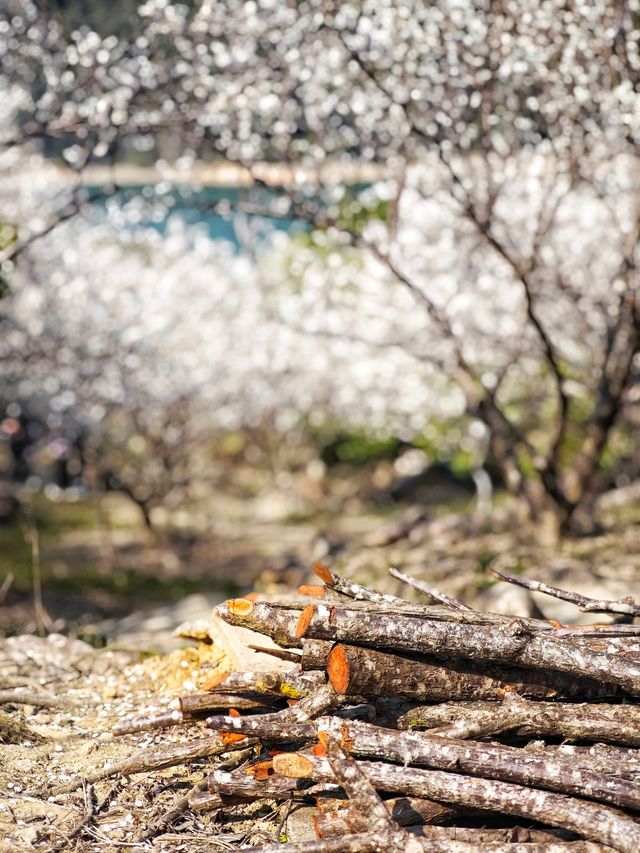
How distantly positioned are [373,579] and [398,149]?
551 centimetres

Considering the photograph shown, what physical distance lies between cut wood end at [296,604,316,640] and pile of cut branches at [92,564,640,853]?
0.03 feet

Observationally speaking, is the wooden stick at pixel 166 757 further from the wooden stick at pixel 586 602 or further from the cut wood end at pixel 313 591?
the wooden stick at pixel 586 602

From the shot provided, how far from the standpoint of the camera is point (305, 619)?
4645mm

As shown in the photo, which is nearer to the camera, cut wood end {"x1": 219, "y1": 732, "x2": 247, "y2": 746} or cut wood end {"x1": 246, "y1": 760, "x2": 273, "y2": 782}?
cut wood end {"x1": 246, "y1": 760, "x2": 273, "y2": 782}

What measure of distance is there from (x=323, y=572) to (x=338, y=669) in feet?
1.78

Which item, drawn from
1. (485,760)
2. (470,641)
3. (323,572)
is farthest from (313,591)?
(485,760)

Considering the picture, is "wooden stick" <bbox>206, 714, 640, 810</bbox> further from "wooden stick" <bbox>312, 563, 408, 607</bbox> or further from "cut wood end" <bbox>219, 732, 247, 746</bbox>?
"wooden stick" <bbox>312, 563, 408, 607</bbox>

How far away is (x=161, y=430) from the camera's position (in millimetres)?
19359

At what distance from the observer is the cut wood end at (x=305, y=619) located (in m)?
4.62

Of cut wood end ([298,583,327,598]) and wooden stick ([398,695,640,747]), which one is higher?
cut wood end ([298,583,327,598])

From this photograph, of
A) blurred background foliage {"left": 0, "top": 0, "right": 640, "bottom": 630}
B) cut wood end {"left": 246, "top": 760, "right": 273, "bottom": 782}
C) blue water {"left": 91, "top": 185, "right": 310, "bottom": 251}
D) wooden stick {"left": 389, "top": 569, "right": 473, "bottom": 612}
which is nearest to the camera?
cut wood end {"left": 246, "top": 760, "right": 273, "bottom": 782}

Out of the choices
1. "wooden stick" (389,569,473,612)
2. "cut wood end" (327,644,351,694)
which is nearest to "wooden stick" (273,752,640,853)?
"cut wood end" (327,644,351,694)

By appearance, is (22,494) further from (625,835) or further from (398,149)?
(625,835)

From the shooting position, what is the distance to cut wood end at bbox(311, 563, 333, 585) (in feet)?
16.0
